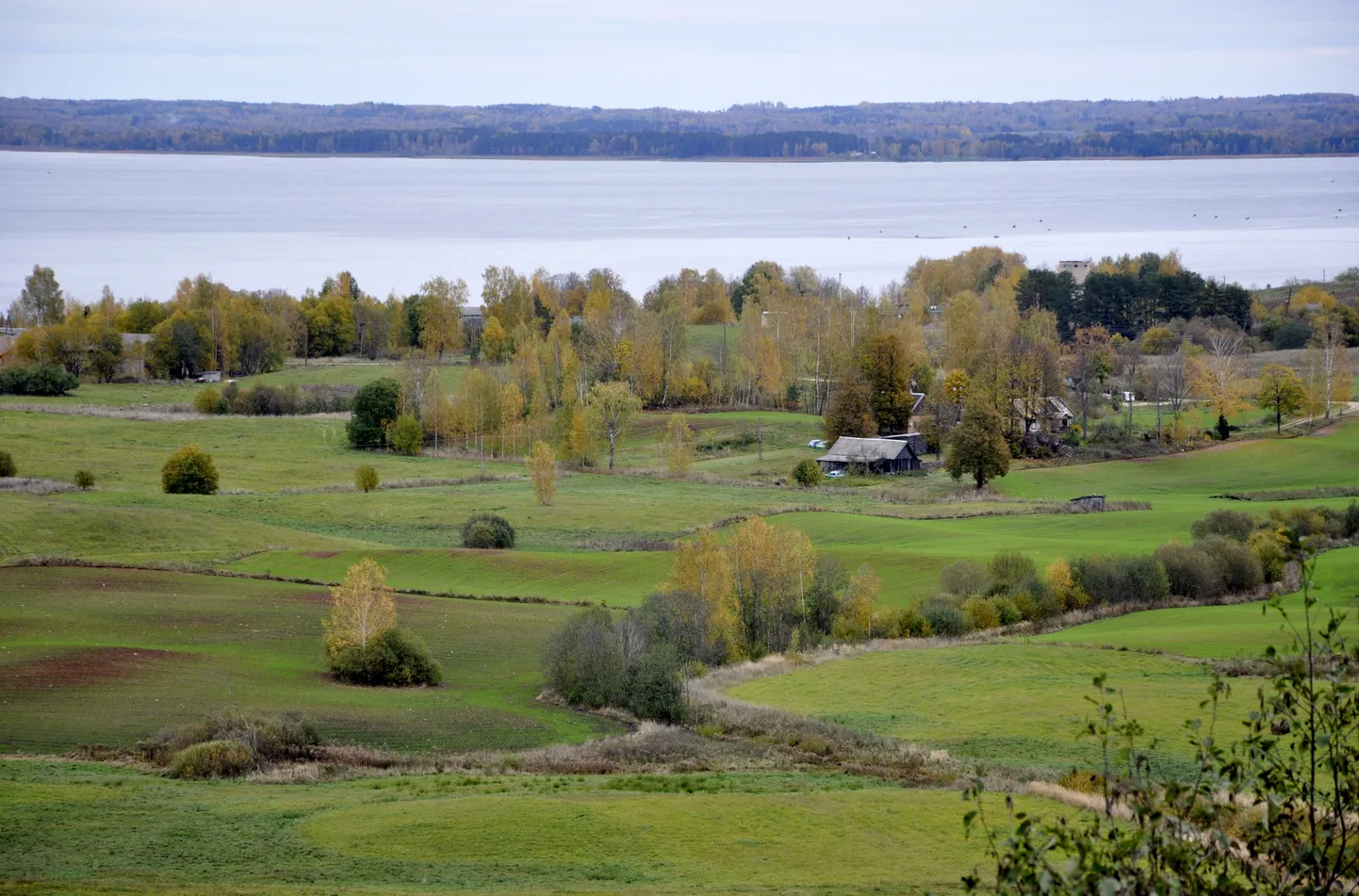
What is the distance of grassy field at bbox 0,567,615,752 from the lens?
24.6 m

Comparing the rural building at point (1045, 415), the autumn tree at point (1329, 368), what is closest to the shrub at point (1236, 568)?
the rural building at point (1045, 415)

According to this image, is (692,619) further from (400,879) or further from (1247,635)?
(400,879)

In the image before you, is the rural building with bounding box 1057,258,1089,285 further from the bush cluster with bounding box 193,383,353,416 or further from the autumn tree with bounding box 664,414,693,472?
the bush cluster with bounding box 193,383,353,416

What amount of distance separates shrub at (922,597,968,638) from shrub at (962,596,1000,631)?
229mm

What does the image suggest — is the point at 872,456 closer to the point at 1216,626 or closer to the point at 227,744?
the point at 1216,626

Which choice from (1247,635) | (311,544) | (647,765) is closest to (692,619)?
(647,765)

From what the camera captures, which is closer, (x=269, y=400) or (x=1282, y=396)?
→ (x=1282, y=396)

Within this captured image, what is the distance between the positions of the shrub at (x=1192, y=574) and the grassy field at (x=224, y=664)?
61.6 ft

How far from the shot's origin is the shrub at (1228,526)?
140ft

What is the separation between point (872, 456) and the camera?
64.0m

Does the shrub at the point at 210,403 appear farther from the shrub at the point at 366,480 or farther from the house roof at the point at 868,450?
the house roof at the point at 868,450

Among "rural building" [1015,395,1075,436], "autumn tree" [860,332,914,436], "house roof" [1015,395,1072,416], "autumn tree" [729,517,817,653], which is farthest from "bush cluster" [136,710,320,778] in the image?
"house roof" [1015,395,1072,416]

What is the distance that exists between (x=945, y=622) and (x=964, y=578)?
3156mm

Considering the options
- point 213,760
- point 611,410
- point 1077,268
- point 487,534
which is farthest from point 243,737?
point 1077,268
